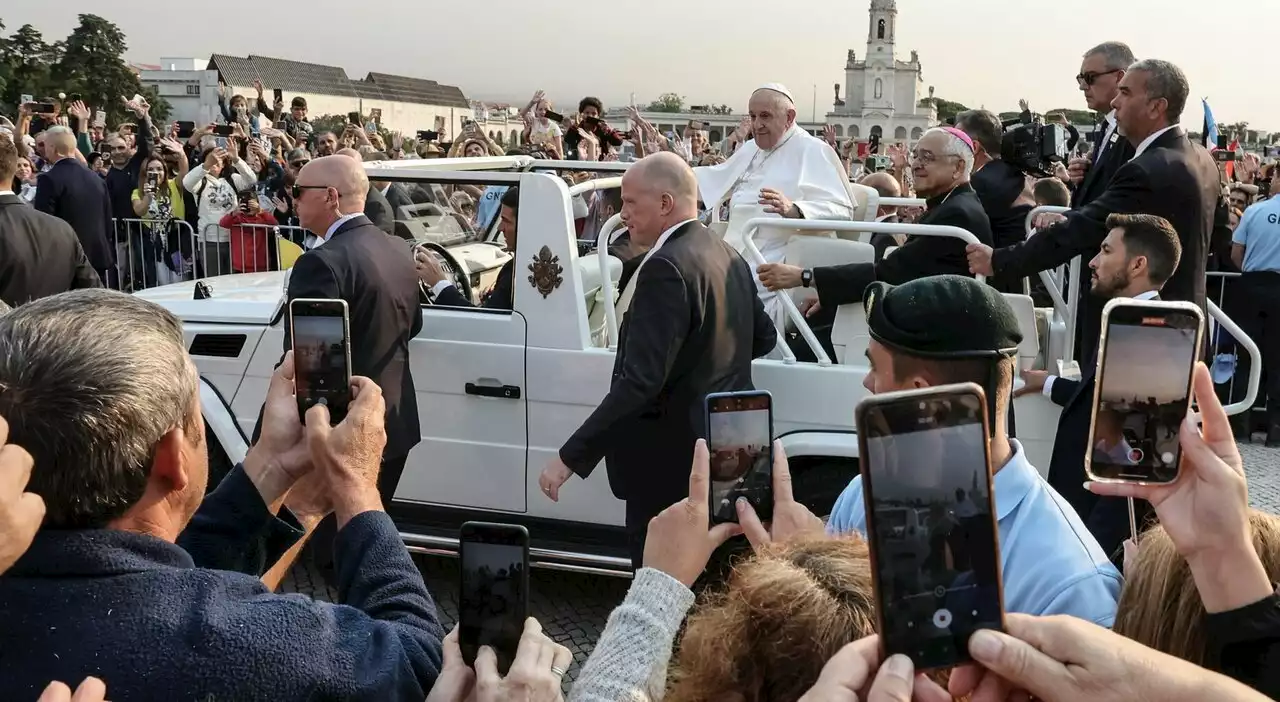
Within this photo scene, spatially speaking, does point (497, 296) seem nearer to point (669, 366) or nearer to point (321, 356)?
point (669, 366)

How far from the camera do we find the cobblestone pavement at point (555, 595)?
456 cm

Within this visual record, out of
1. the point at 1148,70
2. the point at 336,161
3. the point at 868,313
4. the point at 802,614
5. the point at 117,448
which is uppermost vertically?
the point at 1148,70

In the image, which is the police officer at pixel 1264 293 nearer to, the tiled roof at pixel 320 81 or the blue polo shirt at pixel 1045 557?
the blue polo shirt at pixel 1045 557

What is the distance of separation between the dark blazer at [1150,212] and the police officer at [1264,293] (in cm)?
457

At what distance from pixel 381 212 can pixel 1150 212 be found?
3.41m

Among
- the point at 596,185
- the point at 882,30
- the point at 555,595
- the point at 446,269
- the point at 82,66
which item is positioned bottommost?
the point at 555,595

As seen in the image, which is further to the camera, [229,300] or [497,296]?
[229,300]

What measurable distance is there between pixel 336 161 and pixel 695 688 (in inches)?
136

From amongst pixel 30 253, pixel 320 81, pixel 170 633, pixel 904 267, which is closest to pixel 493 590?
pixel 170 633

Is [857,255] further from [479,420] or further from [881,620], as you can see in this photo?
[881,620]

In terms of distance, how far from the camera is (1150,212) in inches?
161

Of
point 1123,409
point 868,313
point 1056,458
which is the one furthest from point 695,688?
point 1056,458

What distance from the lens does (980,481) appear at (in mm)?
1196

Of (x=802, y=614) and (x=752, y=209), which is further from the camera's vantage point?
(x=752, y=209)
